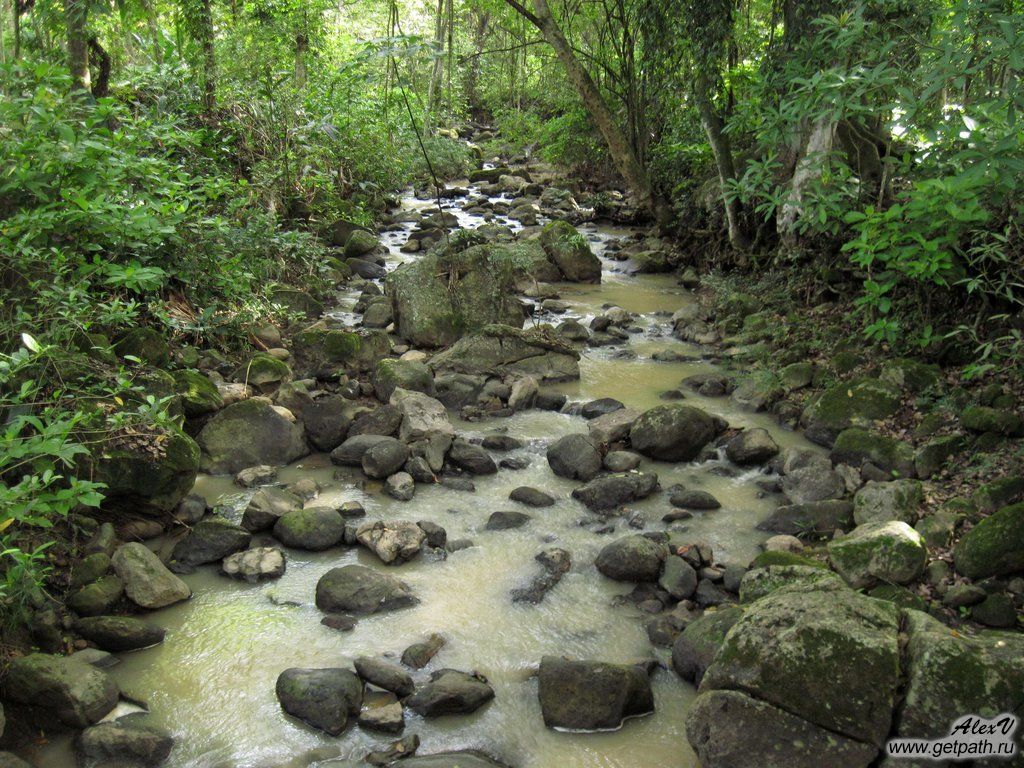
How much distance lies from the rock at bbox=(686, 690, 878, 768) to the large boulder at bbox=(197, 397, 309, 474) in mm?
4227

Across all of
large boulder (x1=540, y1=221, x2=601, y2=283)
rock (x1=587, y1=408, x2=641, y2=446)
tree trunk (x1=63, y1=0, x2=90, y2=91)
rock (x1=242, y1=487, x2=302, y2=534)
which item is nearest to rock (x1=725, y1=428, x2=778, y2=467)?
rock (x1=587, y1=408, x2=641, y2=446)

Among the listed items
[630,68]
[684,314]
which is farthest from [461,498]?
[630,68]

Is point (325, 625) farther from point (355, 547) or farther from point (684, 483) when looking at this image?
point (684, 483)

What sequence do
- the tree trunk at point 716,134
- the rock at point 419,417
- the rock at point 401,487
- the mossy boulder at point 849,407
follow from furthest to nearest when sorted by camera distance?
the tree trunk at point 716,134
the rock at point 419,417
the mossy boulder at point 849,407
the rock at point 401,487

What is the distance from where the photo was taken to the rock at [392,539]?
5.23 m

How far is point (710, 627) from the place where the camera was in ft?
13.9

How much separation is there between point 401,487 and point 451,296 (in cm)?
375

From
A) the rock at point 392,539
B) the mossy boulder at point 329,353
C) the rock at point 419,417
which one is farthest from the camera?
the mossy boulder at point 329,353

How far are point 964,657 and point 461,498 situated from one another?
369 centimetres

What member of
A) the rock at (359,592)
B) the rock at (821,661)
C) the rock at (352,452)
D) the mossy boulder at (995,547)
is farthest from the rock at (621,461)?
the rock at (821,661)

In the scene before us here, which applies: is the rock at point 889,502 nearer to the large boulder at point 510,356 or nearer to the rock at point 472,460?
the rock at point 472,460

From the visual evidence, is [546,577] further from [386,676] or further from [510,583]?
[386,676]

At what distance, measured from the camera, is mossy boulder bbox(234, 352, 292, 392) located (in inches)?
290

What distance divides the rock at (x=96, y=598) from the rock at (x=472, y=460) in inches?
111
